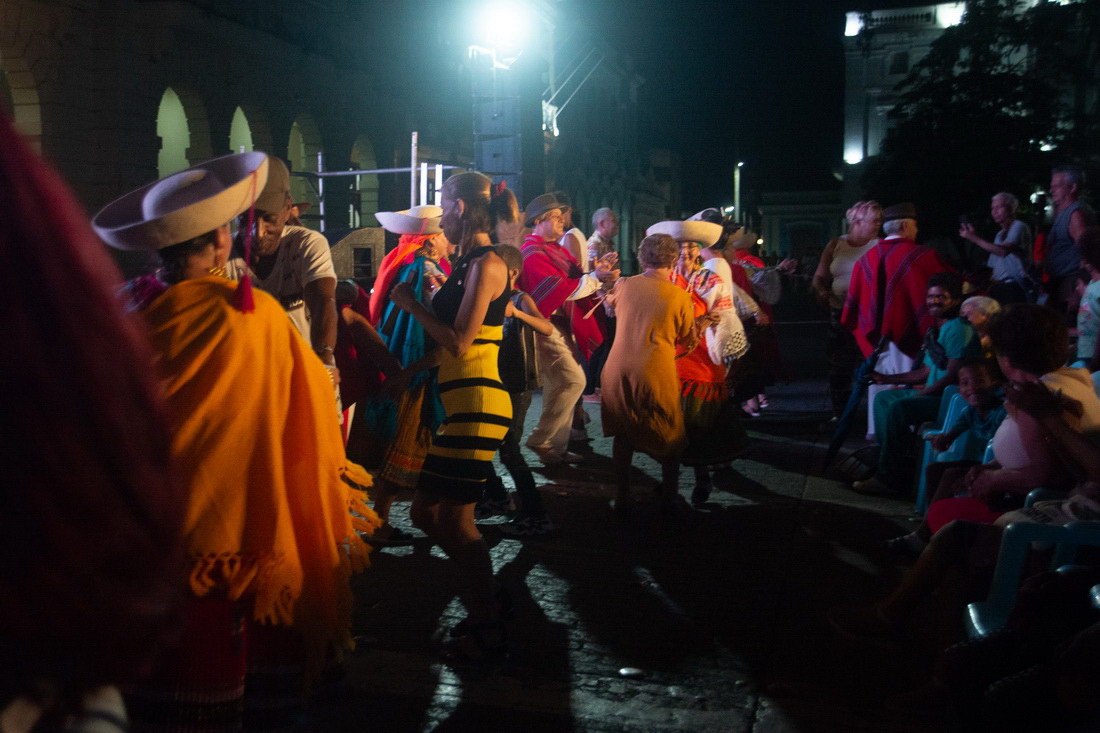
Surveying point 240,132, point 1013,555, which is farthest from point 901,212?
point 240,132

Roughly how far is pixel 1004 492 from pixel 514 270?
2172 mm

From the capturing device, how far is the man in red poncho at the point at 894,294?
25.3 ft

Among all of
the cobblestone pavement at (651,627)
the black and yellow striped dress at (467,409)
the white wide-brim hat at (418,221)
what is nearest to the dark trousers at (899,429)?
the cobblestone pavement at (651,627)

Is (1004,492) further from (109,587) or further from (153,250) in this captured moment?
(109,587)

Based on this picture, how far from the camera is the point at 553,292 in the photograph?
302 inches

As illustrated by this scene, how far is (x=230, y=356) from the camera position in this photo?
252cm

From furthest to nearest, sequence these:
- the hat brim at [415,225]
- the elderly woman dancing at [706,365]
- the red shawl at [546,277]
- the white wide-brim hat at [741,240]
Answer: the white wide-brim hat at [741,240] < the red shawl at [546,277] < the elderly woman dancing at [706,365] < the hat brim at [415,225]

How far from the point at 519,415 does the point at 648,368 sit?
1162 millimetres

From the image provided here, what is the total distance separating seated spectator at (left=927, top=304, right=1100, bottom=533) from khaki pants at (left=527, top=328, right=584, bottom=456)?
3.87m

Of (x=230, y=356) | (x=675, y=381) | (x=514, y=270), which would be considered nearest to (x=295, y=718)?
(x=230, y=356)

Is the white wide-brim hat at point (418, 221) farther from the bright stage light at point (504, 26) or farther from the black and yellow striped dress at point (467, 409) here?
the bright stage light at point (504, 26)

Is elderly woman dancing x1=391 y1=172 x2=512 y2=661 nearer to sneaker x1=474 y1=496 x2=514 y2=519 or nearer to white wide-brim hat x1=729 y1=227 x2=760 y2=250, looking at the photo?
sneaker x1=474 y1=496 x2=514 y2=519

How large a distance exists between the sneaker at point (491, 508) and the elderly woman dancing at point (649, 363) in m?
0.78

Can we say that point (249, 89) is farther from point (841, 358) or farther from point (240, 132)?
point (841, 358)
